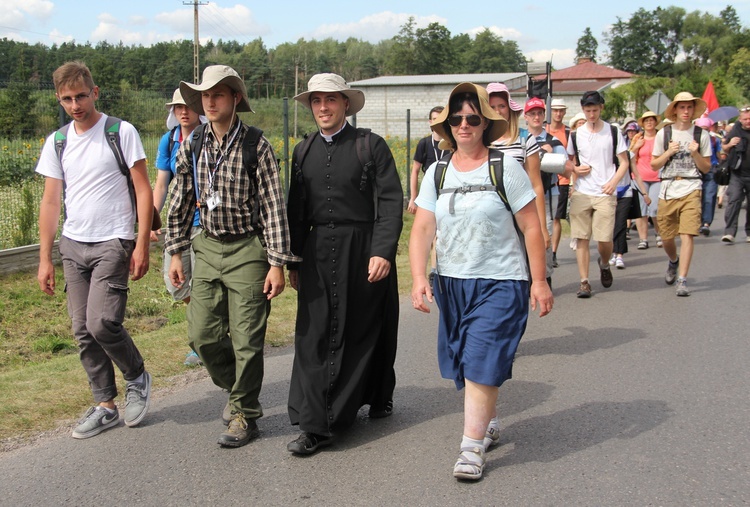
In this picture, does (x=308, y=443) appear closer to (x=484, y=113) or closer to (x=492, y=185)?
(x=492, y=185)

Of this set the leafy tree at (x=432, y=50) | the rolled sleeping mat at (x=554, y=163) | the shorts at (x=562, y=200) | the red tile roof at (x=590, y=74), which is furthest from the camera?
the leafy tree at (x=432, y=50)

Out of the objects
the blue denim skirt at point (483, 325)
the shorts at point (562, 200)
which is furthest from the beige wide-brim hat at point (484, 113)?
the shorts at point (562, 200)

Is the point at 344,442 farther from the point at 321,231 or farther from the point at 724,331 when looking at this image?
the point at 724,331

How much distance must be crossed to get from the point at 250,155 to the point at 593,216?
5524mm

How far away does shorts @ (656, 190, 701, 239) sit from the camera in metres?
8.98

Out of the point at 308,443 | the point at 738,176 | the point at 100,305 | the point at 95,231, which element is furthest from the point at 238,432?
the point at 738,176

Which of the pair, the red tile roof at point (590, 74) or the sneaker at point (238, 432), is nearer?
the sneaker at point (238, 432)

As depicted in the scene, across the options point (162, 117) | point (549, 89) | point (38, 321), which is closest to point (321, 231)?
point (38, 321)

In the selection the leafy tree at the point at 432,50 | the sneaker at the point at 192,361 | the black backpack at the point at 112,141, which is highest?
the leafy tree at the point at 432,50

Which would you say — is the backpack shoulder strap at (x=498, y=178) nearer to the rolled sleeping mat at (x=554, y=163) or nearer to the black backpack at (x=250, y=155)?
the black backpack at (x=250, y=155)

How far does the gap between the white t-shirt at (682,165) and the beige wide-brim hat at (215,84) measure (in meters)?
5.86

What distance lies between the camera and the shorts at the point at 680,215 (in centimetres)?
898

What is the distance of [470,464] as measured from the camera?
4094mm

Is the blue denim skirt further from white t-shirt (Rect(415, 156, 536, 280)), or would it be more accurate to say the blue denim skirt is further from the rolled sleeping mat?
the rolled sleeping mat
